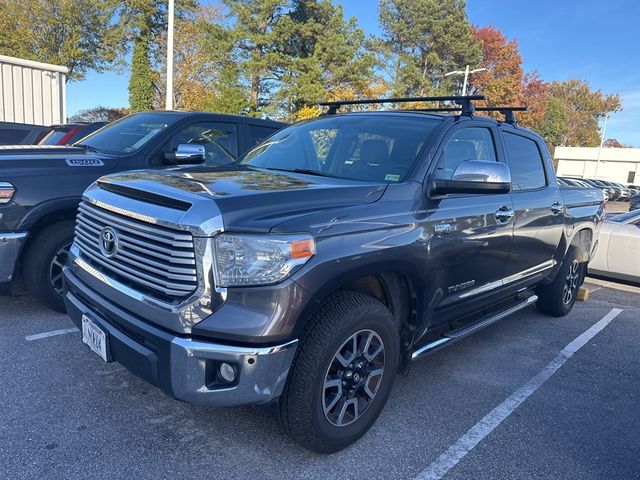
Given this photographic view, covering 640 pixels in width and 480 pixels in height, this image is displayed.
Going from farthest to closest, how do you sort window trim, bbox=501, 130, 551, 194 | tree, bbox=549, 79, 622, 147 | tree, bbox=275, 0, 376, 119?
1. tree, bbox=549, 79, 622, 147
2. tree, bbox=275, 0, 376, 119
3. window trim, bbox=501, 130, 551, 194

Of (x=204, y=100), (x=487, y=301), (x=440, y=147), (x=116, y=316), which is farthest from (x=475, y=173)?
(x=204, y=100)

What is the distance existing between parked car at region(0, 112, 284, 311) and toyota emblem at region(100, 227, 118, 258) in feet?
5.45

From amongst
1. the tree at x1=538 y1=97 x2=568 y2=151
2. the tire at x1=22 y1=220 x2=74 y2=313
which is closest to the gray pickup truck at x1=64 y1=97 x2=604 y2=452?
the tire at x1=22 y1=220 x2=74 y2=313

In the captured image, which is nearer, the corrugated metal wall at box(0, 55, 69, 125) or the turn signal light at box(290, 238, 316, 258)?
the turn signal light at box(290, 238, 316, 258)

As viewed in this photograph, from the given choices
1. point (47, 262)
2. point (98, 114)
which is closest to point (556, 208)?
point (47, 262)

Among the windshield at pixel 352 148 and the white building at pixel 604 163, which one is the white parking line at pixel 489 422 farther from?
the white building at pixel 604 163

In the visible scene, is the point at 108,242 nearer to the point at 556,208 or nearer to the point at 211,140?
the point at 211,140

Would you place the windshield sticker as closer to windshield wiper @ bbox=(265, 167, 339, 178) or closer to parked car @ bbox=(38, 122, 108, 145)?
windshield wiper @ bbox=(265, 167, 339, 178)

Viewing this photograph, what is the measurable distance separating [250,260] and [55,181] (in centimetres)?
274

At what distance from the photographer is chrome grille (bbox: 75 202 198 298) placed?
233 cm

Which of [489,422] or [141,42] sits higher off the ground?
[141,42]

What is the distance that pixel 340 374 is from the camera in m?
2.70

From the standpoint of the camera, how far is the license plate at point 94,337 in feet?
8.73

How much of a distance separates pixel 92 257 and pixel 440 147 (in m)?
2.29
